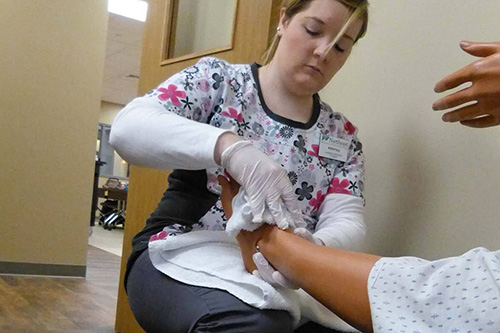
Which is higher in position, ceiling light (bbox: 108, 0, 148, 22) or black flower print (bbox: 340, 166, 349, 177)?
ceiling light (bbox: 108, 0, 148, 22)

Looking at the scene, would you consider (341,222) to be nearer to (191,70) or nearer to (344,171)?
(344,171)

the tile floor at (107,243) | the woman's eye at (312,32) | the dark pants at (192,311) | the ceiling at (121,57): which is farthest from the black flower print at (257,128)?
the ceiling at (121,57)

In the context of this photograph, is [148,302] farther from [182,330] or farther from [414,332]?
[414,332]

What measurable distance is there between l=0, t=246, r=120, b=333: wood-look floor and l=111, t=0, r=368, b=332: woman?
4.43 ft

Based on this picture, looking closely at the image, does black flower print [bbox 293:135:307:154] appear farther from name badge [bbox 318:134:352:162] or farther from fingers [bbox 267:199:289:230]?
fingers [bbox 267:199:289:230]

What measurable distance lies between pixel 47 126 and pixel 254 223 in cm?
276

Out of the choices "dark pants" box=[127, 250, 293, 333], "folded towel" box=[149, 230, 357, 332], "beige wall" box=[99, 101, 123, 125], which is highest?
"beige wall" box=[99, 101, 123, 125]

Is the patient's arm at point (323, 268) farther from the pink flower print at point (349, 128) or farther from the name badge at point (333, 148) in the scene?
the pink flower print at point (349, 128)

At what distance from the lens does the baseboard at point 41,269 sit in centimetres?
309

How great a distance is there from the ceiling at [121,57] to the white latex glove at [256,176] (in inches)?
201

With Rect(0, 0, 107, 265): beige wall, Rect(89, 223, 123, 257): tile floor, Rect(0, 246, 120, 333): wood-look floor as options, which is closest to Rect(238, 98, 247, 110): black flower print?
Rect(0, 246, 120, 333): wood-look floor

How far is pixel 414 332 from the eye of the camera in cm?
59

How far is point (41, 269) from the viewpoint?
3178 millimetres

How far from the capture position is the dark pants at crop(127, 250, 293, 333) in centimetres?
70
